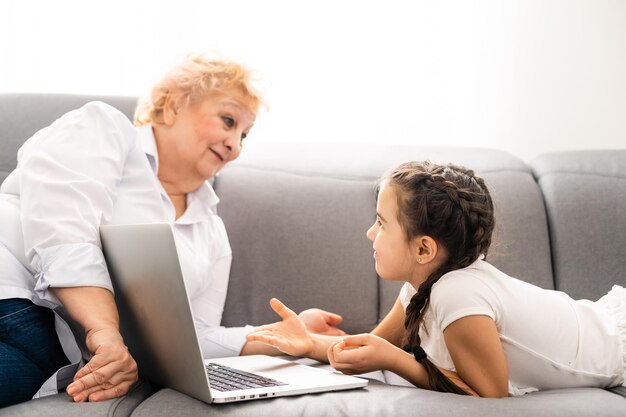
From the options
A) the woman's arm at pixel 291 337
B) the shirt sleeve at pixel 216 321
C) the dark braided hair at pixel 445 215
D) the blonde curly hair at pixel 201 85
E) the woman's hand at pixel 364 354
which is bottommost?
the shirt sleeve at pixel 216 321

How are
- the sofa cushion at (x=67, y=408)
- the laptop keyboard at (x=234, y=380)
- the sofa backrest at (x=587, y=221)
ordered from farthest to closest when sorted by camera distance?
the sofa backrest at (x=587, y=221) → the laptop keyboard at (x=234, y=380) → the sofa cushion at (x=67, y=408)

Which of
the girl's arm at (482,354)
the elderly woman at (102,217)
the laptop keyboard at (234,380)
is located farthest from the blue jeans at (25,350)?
the girl's arm at (482,354)

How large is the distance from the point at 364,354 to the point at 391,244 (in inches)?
10.3

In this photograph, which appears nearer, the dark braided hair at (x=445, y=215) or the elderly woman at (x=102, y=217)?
the elderly woman at (x=102, y=217)

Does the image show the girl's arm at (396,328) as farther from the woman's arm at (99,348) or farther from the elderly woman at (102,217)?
the woman's arm at (99,348)

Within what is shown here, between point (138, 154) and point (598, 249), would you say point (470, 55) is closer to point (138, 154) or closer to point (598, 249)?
point (598, 249)

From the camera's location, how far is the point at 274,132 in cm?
259

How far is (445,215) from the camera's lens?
4.68ft

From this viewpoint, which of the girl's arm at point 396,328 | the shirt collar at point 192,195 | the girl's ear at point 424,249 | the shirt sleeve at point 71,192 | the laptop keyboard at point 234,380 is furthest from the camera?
the shirt collar at point 192,195

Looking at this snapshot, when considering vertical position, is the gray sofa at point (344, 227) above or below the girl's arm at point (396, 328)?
above

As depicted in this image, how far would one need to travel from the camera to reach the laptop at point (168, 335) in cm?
111

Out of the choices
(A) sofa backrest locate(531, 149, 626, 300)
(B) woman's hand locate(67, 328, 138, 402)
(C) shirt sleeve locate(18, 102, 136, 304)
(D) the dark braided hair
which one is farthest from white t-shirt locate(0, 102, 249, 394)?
(A) sofa backrest locate(531, 149, 626, 300)

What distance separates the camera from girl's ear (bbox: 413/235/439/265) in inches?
56.9

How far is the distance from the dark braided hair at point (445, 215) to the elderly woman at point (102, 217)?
46 cm
